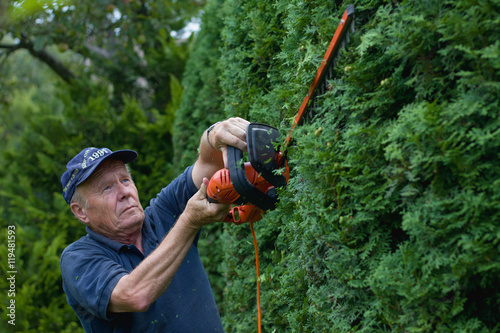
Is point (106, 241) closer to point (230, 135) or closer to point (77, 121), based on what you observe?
point (230, 135)

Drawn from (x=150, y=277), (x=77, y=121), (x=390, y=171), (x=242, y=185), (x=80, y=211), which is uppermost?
(x=390, y=171)

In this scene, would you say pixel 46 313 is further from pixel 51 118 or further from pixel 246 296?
pixel 246 296

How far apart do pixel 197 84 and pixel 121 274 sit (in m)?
3.55

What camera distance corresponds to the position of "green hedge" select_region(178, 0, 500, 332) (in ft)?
4.69

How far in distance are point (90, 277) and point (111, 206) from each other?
0.52 meters

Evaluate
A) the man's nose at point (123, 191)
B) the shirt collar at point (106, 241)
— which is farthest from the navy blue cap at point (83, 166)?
the shirt collar at point (106, 241)

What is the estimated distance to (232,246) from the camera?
350cm

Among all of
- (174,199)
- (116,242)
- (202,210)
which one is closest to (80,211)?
(116,242)

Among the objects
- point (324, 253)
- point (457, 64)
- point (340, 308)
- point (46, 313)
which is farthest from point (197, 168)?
point (46, 313)

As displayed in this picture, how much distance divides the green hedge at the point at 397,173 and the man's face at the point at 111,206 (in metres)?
0.99

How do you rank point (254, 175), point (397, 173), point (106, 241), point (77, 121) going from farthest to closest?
point (77, 121)
point (106, 241)
point (254, 175)
point (397, 173)

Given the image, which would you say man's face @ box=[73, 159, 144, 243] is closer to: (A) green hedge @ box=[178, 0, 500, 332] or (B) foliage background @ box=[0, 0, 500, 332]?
(B) foliage background @ box=[0, 0, 500, 332]

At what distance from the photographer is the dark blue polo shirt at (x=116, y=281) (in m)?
2.38

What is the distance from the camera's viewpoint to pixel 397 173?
5.30ft
